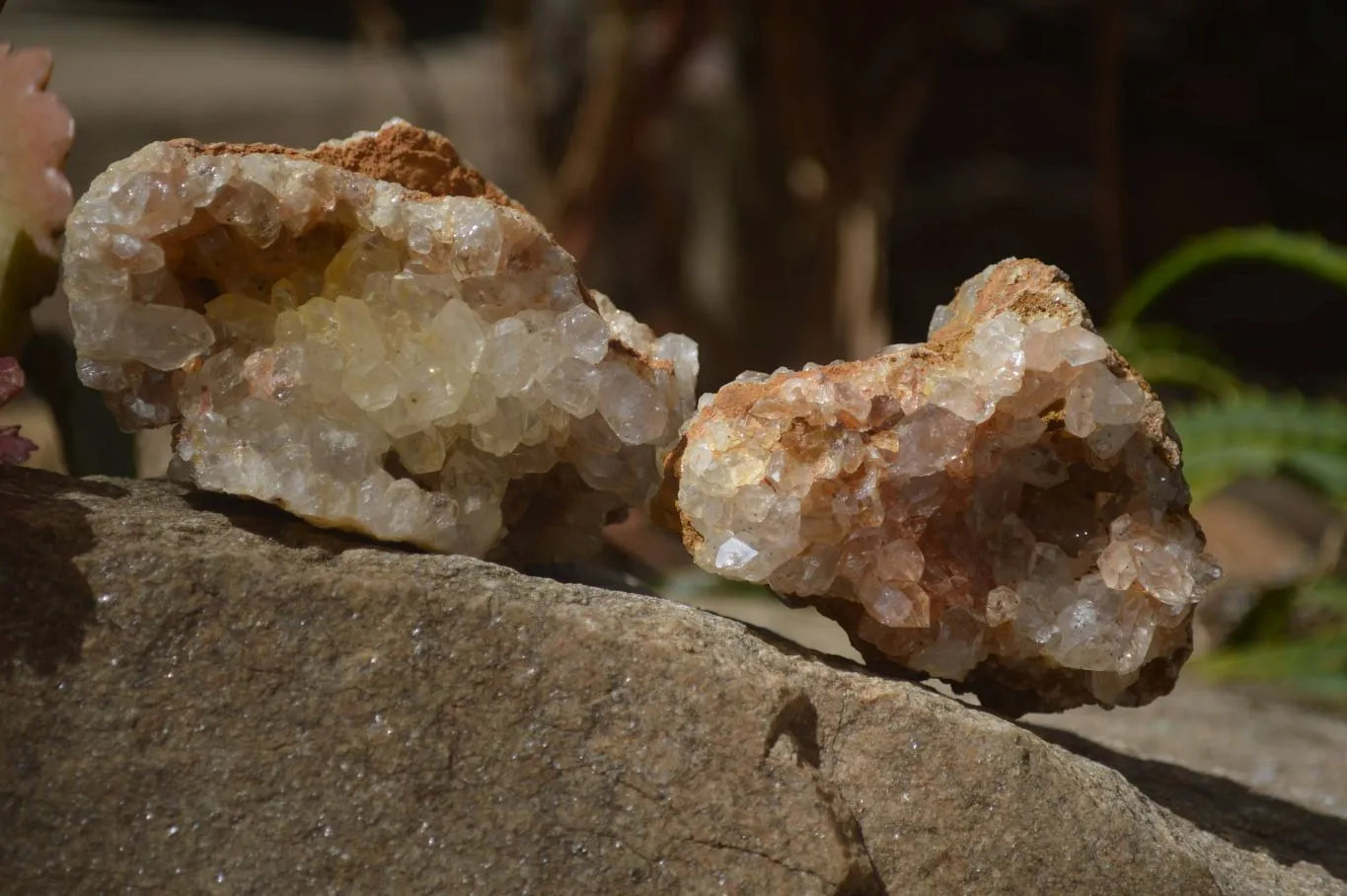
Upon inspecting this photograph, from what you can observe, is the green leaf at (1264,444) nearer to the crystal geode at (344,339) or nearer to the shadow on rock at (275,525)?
the crystal geode at (344,339)

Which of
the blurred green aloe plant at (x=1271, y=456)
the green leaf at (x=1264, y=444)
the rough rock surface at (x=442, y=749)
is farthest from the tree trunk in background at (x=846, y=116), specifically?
the rough rock surface at (x=442, y=749)

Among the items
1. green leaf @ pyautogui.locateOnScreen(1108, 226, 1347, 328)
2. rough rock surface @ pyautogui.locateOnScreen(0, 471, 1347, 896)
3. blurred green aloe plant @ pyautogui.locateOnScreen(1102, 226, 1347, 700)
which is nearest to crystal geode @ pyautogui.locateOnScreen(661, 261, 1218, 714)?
rough rock surface @ pyautogui.locateOnScreen(0, 471, 1347, 896)

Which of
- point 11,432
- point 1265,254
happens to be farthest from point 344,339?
point 1265,254

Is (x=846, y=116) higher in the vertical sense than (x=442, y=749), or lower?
lower

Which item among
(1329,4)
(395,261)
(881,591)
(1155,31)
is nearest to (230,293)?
(395,261)

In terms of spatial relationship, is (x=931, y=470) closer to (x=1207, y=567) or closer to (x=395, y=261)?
(x=1207, y=567)

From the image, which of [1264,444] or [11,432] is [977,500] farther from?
[1264,444]

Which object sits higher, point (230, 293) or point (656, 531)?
point (230, 293)
